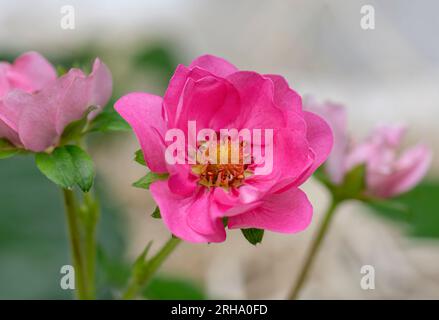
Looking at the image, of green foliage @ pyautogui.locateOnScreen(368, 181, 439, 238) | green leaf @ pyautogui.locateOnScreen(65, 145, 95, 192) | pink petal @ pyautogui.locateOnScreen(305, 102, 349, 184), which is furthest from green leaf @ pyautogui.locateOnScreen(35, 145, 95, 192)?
green foliage @ pyautogui.locateOnScreen(368, 181, 439, 238)

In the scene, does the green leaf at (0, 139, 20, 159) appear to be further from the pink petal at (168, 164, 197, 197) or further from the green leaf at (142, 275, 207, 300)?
the green leaf at (142, 275, 207, 300)

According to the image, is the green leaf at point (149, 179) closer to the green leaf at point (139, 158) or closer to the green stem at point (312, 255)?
the green leaf at point (139, 158)

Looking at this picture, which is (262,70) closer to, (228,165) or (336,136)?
(336,136)

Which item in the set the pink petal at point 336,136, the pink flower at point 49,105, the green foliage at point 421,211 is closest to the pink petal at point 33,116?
the pink flower at point 49,105

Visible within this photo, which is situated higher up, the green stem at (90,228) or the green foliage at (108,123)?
the green foliage at (108,123)

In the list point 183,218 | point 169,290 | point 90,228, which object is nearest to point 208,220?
point 183,218
